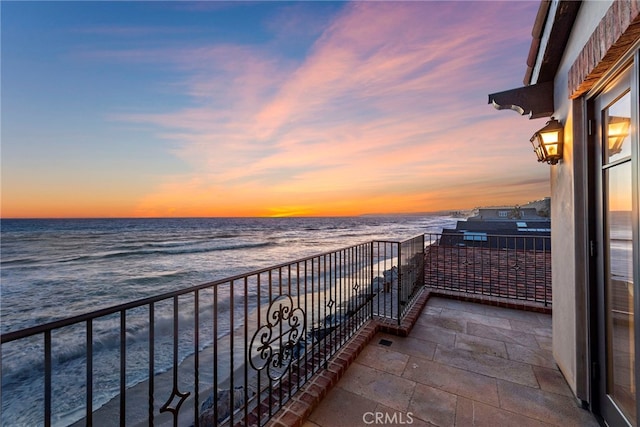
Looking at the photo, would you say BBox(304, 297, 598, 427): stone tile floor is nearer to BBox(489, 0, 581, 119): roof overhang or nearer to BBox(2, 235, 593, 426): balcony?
BBox(2, 235, 593, 426): balcony

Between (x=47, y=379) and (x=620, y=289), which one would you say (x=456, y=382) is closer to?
(x=620, y=289)

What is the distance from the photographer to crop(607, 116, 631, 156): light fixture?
5.09 ft

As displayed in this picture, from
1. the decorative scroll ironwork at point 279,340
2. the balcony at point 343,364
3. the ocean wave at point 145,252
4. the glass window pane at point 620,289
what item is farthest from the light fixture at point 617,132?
the ocean wave at point 145,252

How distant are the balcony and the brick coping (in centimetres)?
1

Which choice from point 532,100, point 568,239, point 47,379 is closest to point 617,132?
point 568,239

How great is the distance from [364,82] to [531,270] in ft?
18.7

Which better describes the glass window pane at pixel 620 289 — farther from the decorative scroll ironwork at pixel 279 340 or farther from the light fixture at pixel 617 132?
the decorative scroll ironwork at pixel 279 340

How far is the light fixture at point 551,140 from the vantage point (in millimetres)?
2227

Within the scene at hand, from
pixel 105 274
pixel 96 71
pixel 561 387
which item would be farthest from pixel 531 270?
pixel 105 274

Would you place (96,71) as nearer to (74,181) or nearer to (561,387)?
(561,387)

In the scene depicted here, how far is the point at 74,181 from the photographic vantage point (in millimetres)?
13734

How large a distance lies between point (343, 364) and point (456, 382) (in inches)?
41.7

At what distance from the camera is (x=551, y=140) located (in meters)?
2.25

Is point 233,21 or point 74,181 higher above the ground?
point 233,21
